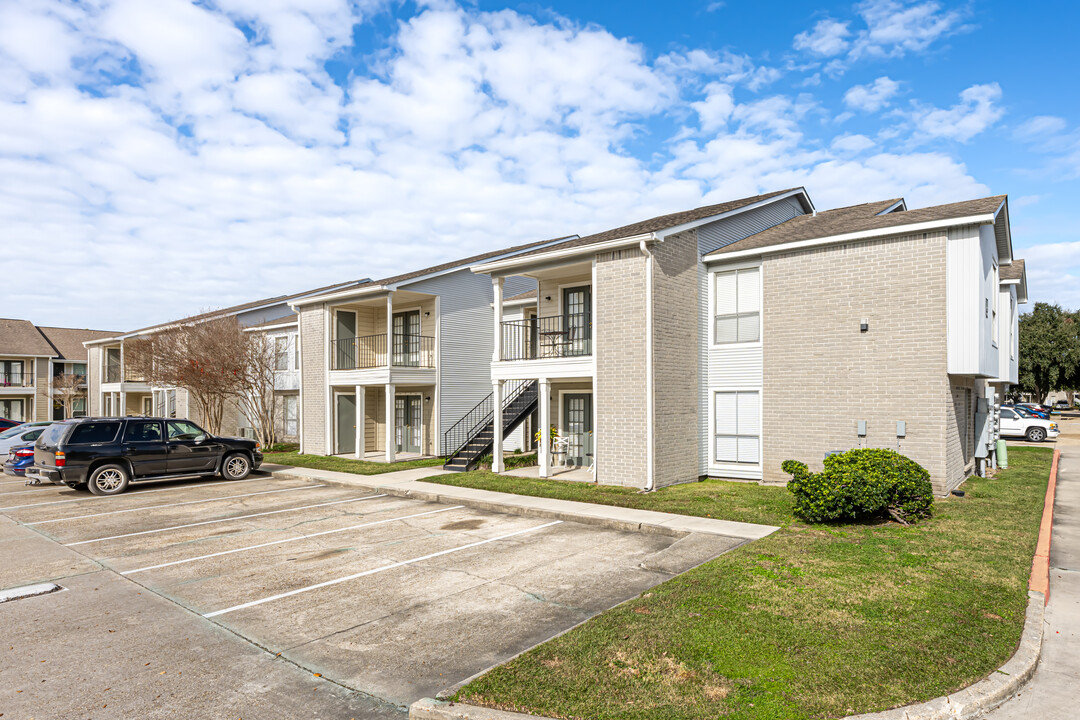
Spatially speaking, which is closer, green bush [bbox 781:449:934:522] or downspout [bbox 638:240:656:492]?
green bush [bbox 781:449:934:522]

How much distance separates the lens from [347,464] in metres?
20.3

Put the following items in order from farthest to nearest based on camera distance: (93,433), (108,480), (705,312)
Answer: (705,312), (108,480), (93,433)

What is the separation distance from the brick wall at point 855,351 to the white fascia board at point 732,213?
1943mm

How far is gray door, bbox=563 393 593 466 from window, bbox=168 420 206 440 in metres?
10.3

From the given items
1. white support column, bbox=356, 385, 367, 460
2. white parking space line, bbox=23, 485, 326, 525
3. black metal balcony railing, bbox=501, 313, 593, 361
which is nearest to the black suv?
white parking space line, bbox=23, 485, 326, 525

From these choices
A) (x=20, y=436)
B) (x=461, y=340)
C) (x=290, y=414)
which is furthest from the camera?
(x=290, y=414)

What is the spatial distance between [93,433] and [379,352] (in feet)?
33.2

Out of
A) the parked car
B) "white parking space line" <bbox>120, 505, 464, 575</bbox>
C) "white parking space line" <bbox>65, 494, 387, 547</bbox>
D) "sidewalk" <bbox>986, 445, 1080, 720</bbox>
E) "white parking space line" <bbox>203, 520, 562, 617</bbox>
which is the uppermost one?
the parked car

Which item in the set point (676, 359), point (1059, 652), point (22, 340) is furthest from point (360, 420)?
point (22, 340)

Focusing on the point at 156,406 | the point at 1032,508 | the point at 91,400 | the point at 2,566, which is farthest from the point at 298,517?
the point at 91,400

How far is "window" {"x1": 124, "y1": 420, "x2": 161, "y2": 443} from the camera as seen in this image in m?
16.0

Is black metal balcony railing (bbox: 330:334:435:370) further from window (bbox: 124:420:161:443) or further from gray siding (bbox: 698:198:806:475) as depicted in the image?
gray siding (bbox: 698:198:806:475)

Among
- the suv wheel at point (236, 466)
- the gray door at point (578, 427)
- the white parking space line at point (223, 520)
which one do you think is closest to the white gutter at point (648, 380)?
the gray door at point (578, 427)

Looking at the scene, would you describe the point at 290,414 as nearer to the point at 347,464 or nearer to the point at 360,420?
the point at 360,420
